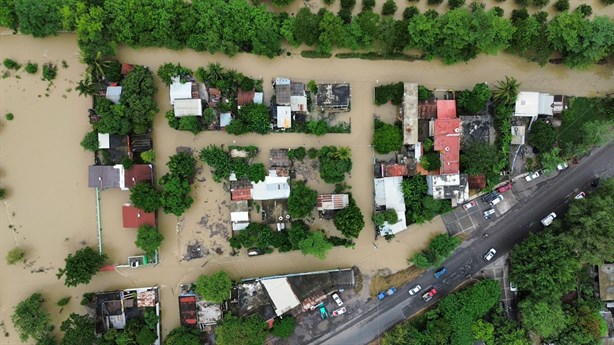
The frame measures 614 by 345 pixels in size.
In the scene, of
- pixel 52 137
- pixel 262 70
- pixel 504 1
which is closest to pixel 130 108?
pixel 52 137

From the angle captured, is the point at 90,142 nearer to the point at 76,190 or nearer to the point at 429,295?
the point at 76,190

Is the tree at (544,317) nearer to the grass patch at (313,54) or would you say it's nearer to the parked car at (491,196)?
the parked car at (491,196)

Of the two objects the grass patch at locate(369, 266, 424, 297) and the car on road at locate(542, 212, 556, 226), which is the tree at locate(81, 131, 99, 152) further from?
the car on road at locate(542, 212, 556, 226)

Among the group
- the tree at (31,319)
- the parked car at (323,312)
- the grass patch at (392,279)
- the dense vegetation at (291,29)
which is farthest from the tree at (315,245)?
the tree at (31,319)

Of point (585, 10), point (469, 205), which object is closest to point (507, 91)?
point (469, 205)

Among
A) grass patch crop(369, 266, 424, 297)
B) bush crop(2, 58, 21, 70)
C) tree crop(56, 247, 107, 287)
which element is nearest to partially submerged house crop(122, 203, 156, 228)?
tree crop(56, 247, 107, 287)
